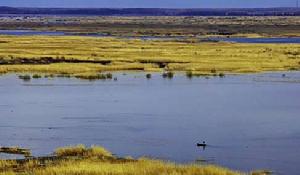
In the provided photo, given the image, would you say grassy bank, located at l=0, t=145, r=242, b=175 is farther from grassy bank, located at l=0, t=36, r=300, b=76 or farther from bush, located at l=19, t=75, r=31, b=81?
grassy bank, located at l=0, t=36, r=300, b=76

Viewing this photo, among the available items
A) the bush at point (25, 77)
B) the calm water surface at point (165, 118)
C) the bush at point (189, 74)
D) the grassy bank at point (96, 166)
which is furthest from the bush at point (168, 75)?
the grassy bank at point (96, 166)

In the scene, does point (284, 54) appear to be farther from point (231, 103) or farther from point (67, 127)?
point (67, 127)

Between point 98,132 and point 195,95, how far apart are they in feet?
33.8

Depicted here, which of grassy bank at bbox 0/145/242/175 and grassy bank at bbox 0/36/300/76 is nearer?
grassy bank at bbox 0/145/242/175

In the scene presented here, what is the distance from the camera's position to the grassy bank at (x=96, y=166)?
15.9 m

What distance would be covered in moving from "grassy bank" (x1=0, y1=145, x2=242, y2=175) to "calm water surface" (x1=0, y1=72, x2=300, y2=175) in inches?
61.3

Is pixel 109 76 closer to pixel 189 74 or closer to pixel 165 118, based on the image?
pixel 189 74

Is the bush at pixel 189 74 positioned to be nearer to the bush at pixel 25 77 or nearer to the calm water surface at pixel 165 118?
the calm water surface at pixel 165 118

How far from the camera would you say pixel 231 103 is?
30.6 m

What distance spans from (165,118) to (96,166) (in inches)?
391

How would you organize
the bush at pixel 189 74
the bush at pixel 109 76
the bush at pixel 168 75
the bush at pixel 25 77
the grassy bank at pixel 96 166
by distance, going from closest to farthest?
the grassy bank at pixel 96 166
the bush at pixel 25 77
the bush at pixel 109 76
the bush at pixel 168 75
the bush at pixel 189 74

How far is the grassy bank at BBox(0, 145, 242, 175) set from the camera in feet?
52.2

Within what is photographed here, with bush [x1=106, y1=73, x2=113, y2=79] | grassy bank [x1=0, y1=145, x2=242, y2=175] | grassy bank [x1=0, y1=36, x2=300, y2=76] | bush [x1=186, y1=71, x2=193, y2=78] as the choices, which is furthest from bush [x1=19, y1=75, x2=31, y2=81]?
grassy bank [x1=0, y1=145, x2=242, y2=175]

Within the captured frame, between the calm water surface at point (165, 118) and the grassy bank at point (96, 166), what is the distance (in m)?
1.56
